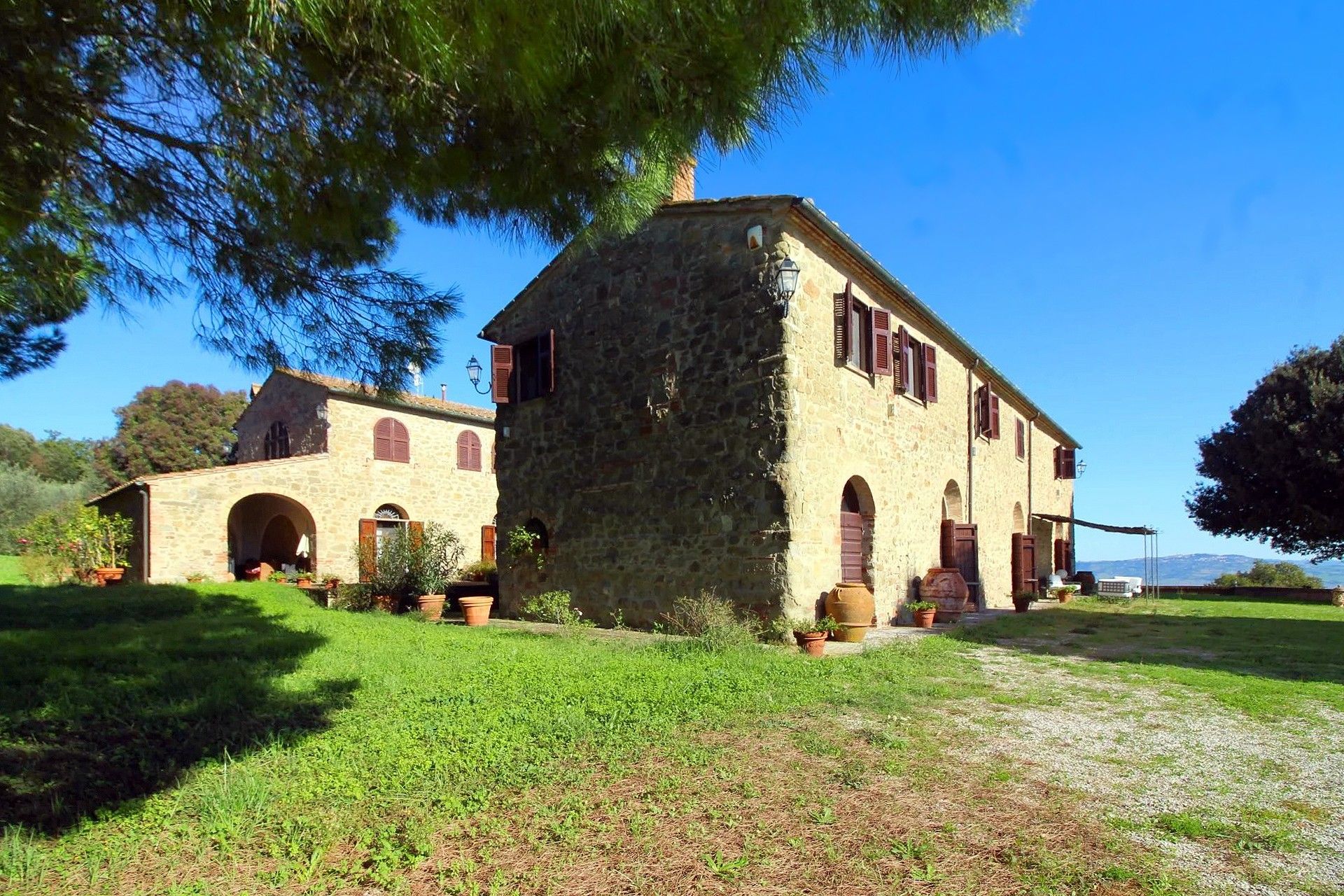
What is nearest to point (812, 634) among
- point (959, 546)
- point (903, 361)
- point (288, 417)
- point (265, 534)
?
point (903, 361)

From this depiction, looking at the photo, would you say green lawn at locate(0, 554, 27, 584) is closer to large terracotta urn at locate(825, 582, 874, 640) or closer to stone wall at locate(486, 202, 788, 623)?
stone wall at locate(486, 202, 788, 623)

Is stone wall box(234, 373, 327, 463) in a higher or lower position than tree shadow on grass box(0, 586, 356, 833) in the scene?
higher

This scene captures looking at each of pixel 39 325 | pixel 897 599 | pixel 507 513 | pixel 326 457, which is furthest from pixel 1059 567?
pixel 39 325

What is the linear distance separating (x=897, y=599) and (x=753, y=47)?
9.35m

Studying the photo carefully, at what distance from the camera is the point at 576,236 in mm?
4395

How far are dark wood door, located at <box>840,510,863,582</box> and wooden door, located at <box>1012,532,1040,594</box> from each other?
25.3ft

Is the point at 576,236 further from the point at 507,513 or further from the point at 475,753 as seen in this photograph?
the point at 507,513

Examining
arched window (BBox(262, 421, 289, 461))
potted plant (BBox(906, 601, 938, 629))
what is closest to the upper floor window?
potted plant (BBox(906, 601, 938, 629))

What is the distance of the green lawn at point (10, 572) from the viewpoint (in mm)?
16453

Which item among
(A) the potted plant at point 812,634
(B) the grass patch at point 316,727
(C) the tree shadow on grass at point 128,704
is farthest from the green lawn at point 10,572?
(A) the potted plant at point 812,634

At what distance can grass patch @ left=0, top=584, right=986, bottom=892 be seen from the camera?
3.18 metres

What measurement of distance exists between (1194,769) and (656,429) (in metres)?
7.09

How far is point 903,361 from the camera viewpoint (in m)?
11.8

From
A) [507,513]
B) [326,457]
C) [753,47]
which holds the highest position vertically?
[753,47]
